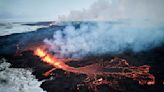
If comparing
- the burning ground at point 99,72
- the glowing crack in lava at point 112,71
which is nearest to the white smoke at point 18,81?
the burning ground at point 99,72

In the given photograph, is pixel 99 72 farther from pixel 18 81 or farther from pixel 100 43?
pixel 100 43

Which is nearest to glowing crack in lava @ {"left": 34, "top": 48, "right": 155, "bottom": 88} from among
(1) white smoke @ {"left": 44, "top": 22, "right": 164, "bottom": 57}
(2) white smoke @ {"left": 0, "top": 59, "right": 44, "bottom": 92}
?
(2) white smoke @ {"left": 0, "top": 59, "right": 44, "bottom": 92}

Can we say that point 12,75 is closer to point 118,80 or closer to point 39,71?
point 39,71

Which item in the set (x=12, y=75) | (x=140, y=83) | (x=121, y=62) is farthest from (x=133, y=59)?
(x=12, y=75)

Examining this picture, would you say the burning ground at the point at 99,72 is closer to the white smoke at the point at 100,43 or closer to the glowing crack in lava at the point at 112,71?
the glowing crack in lava at the point at 112,71

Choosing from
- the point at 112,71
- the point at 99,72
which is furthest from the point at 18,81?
the point at 112,71

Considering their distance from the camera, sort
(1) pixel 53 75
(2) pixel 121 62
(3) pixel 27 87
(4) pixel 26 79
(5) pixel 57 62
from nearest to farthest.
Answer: (3) pixel 27 87
(4) pixel 26 79
(1) pixel 53 75
(2) pixel 121 62
(5) pixel 57 62

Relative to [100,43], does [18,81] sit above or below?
below

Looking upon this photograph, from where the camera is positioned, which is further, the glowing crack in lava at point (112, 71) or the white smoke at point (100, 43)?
the white smoke at point (100, 43)
